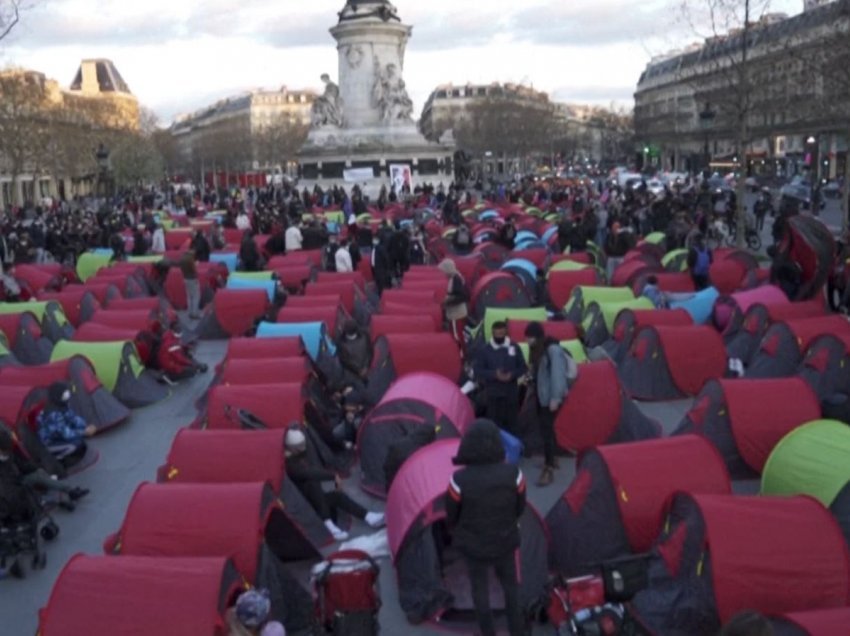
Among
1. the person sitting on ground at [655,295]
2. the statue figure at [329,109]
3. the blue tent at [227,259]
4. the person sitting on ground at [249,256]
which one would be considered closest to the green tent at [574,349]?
the person sitting on ground at [655,295]

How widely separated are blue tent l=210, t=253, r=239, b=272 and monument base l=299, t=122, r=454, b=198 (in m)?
27.3

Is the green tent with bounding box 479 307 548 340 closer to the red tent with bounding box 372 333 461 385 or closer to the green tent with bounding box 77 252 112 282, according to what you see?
the red tent with bounding box 372 333 461 385

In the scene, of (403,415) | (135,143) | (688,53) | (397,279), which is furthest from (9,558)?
(688,53)

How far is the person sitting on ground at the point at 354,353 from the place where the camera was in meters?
14.1

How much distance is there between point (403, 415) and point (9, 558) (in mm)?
3910

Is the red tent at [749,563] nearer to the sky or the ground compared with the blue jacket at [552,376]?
nearer to the ground

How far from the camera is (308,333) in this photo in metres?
15.2

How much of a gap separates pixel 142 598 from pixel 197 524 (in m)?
1.16

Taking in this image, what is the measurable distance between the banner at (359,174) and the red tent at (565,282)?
34450 millimetres

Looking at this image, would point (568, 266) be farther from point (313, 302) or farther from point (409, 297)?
point (313, 302)

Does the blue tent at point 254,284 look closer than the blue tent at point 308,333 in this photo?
No

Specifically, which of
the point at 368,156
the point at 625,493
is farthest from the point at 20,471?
the point at 368,156

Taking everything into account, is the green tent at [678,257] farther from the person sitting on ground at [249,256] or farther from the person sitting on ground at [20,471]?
the person sitting on ground at [20,471]

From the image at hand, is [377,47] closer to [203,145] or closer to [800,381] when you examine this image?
[800,381]
